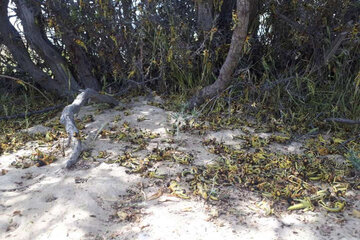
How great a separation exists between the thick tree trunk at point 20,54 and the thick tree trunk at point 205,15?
5.12ft

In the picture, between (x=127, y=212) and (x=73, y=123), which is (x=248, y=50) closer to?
(x=73, y=123)

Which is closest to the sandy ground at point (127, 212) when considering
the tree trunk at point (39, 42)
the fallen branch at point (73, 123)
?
the fallen branch at point (73, 123)

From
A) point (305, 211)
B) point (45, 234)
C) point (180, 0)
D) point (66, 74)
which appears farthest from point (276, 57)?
point (45, 234)

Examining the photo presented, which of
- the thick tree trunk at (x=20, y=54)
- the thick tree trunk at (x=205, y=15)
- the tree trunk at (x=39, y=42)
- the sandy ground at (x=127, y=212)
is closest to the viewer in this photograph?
the sandy ground at (x=127, y=212)

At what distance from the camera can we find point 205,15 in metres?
3.42

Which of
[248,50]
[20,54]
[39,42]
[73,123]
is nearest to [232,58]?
[248,50]

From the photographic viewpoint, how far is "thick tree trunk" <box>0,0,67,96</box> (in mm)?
3678

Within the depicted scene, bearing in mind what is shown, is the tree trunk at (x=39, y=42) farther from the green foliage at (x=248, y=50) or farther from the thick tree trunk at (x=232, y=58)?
the thick tree trunk at (x=232, y=58)

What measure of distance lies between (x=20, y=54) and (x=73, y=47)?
601mm

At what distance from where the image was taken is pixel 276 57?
3549mm

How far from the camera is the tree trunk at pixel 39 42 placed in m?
3.53

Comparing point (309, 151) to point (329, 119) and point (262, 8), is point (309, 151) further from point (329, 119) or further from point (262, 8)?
point (262, 8)

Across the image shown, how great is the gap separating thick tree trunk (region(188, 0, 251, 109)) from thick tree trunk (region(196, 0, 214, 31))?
1.60ft

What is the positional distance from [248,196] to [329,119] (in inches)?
52.1
